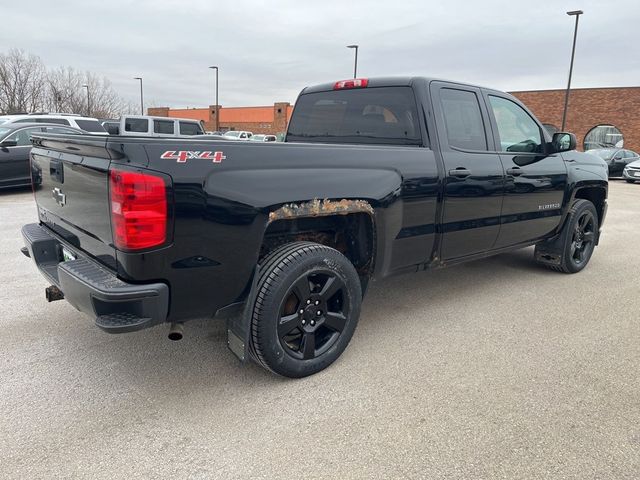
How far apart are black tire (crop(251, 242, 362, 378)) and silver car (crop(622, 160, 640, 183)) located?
2037 centimetres

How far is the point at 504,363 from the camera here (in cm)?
327

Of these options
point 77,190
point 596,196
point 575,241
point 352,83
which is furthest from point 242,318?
point 596,196

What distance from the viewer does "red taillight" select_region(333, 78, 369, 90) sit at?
4.13 m

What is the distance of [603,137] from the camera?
3153 cm

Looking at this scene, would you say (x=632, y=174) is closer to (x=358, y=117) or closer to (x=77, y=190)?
(x=358, y=117)

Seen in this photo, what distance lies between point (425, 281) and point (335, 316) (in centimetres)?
232

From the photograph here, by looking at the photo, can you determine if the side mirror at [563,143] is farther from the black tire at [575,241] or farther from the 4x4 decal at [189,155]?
the 4x4 decal at [189,155]

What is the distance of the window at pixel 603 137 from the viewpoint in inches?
1205

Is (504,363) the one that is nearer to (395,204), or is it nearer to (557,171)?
(395,204)

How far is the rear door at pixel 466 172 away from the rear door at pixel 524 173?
6.5 inches

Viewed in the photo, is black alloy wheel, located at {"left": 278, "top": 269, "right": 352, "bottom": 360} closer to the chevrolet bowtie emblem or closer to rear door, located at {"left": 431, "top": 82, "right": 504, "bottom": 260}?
rear door, located at {"left": 431, "top": 82, "right": 504, "bottom": 260}

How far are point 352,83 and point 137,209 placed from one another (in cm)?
258

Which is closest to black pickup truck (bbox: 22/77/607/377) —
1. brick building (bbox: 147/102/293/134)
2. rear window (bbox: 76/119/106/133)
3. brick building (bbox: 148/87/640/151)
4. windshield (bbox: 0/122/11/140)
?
windshield (bbox: 0/122/11/140)

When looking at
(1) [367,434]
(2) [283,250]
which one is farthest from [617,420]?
(2) [283,250]
